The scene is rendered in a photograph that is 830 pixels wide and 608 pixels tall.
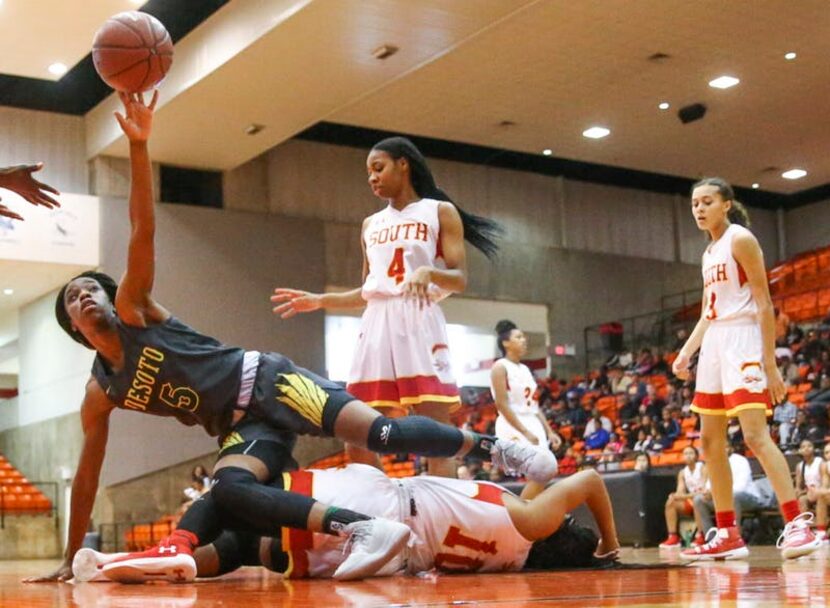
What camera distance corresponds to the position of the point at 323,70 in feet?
48.5

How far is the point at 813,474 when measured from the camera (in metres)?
10.5

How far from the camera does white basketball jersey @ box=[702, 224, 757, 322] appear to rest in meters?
5.58

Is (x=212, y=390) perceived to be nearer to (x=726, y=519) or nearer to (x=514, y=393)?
(x=726, y=519)

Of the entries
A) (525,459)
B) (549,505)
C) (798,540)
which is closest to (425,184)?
(525,459)

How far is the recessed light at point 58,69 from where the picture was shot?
630 inches

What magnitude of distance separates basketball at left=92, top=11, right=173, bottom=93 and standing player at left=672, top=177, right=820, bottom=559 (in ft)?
8.84

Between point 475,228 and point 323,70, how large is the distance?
9737mm

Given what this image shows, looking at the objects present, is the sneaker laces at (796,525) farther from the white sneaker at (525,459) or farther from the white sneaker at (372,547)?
the white sneaker at (372,547)

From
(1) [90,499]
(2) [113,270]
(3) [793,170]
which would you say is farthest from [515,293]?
(1) [90,499]

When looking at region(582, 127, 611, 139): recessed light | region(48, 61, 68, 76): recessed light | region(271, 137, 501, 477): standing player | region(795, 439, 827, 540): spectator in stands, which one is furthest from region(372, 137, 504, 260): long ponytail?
region(582, 127, 611, 139): recessed light

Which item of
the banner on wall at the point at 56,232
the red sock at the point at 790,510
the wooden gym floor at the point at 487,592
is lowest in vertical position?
the wooden gym floor at the point at 487,592

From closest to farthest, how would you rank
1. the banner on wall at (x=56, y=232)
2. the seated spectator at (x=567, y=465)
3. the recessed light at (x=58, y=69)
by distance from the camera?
the seated spectator at (x=567, y=465)
the recessed light at (x=58, y=69)
the banner on wall at (x=56, y=232)

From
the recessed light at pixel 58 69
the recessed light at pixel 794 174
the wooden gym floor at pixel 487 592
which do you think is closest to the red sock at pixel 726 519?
the wooden gym floor at pixel 487 592

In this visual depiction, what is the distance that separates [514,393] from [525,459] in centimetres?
472
